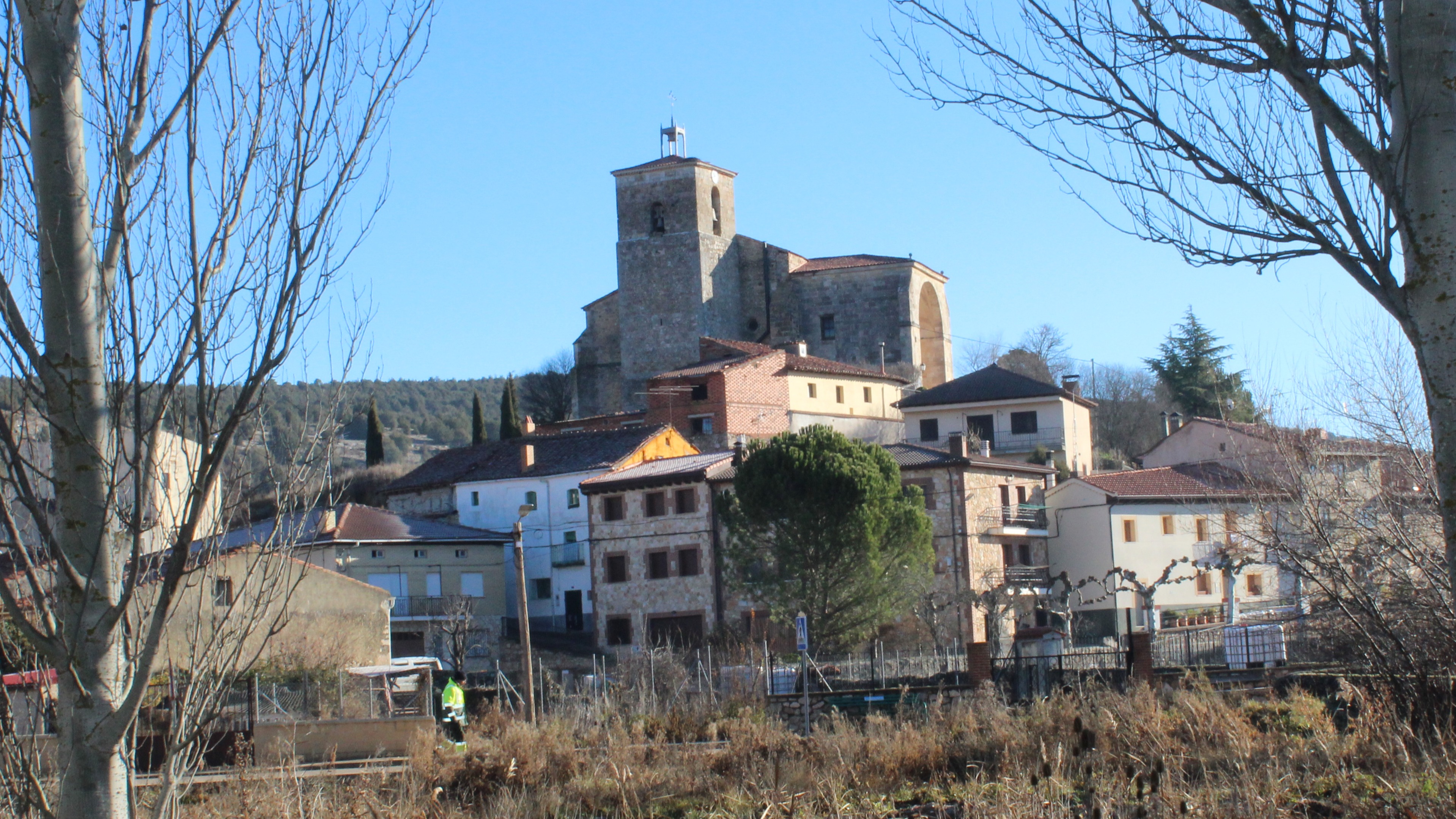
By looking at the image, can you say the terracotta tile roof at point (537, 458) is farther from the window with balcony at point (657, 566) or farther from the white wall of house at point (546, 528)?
the window with balcony at point (657, 566)

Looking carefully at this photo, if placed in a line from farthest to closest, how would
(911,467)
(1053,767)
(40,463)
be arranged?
(911,467)
(1053,767)
(40,463)

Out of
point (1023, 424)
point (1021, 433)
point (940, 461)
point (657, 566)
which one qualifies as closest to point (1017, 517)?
point (940, 461)

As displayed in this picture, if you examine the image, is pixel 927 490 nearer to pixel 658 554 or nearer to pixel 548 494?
pixel 658 554

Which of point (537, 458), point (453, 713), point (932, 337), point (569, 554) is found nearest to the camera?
point (453, 713)

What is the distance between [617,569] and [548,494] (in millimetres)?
4457

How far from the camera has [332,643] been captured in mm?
31891

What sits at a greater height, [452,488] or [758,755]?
[452,488]

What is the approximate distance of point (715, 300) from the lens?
6400cm

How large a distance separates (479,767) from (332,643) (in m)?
17.2

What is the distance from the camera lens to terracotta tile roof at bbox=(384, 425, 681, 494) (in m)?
44.2

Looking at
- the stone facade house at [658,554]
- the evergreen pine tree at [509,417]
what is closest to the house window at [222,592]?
the stone facade house at [658,554]

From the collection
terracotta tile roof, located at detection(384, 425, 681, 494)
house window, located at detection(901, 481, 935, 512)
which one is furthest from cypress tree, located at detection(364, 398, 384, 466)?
house window, located at detection(901, 481, 935, 512)

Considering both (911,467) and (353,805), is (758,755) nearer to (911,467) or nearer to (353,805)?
(353,805)

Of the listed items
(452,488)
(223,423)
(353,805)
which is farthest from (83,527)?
(452,488)
